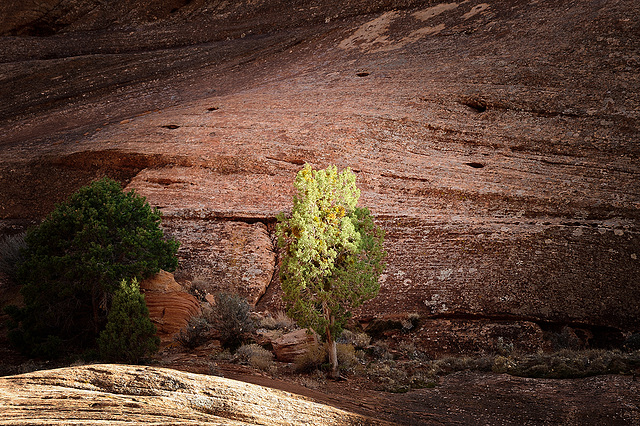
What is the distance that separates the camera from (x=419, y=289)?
51.2 feet

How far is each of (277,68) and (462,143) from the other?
1092 centimetres

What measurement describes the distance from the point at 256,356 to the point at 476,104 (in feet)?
44.6

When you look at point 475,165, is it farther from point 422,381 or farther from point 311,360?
point 311,360

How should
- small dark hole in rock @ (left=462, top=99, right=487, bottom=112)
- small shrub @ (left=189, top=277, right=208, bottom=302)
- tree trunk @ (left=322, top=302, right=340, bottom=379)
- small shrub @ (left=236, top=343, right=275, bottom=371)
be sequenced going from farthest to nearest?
small dark hole in rock @ (left=462, top=99, right=487, bottom=112)
small shrub @ (left=189, top=277, right=208, bottom=302)
tree trunk @ (left=322, top=302, right=340, bottom=379)
small shrub @ (left=236, top=343, right=275, bottom=371)

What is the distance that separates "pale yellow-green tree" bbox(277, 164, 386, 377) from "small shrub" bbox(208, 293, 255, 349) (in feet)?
5.90

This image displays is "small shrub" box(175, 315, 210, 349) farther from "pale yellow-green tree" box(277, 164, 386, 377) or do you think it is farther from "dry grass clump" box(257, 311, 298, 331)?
"pale yellow-green tree" box(277, 164, 386, 377)

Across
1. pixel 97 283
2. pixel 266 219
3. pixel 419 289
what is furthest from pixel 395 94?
pixel 97 283

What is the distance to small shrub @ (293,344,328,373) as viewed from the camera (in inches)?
503

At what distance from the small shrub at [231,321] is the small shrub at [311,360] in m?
1.80

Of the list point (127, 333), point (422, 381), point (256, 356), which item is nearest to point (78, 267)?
point (127, 333)

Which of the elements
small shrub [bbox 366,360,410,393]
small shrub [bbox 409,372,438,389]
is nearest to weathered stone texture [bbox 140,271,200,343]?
small shrub [bbox 366,360,410,393]

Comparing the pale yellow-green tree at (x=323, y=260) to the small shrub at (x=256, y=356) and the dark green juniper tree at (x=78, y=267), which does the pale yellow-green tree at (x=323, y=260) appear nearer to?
the small shrub at (x=256, y=356)

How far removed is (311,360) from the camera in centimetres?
1283

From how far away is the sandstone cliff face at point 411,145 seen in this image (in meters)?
→ 15.6
